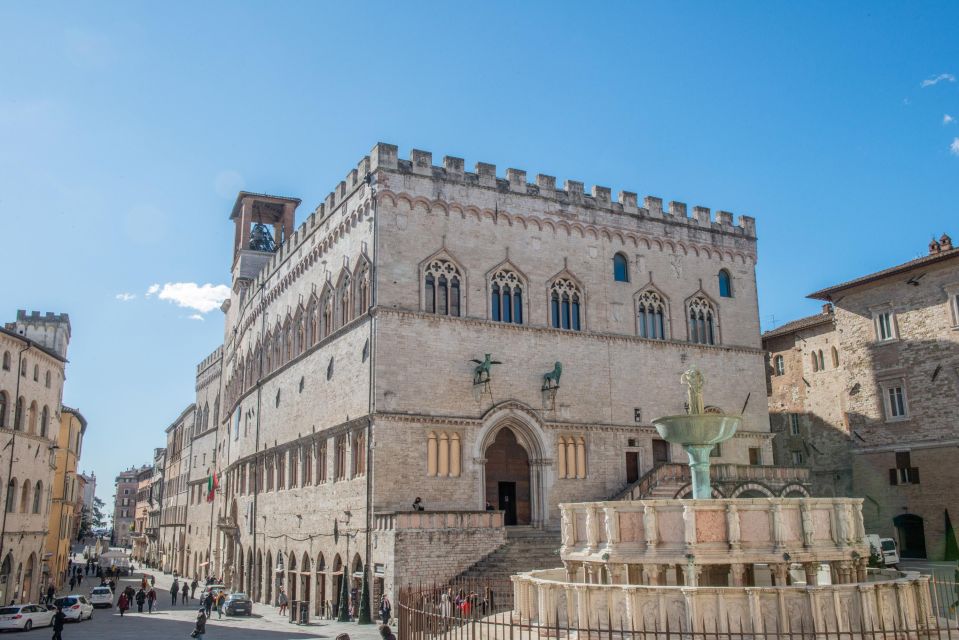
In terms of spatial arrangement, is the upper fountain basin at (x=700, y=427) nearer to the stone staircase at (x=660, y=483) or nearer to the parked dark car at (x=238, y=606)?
the stone staircase at (x=660, y=483)

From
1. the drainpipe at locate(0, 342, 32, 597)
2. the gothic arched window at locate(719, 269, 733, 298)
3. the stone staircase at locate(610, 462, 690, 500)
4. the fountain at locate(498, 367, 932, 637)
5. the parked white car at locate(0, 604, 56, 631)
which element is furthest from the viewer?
the gothic arched window at locate(719, 269, 733, 298)

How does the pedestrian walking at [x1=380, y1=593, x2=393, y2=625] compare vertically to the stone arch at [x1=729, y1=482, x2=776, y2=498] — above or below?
below

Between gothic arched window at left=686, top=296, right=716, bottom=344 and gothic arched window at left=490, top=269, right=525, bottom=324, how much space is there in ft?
24.1

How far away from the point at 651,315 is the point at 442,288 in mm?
8573

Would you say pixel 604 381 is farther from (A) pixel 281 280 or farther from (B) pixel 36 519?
(B) pixel 36 519

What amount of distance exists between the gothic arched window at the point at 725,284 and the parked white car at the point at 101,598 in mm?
30736

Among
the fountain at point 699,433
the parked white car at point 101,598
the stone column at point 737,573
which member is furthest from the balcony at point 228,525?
the stone column at point 737,573

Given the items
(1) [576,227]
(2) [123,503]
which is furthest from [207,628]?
(2) [123,503]

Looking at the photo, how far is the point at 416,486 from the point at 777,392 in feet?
69.8

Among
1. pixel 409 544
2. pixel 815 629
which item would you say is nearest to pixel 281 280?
pixel 409 544

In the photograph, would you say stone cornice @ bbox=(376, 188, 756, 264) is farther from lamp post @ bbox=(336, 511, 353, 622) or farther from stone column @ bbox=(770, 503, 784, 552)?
stone column @ bbox=(770, 503, 784, 552)

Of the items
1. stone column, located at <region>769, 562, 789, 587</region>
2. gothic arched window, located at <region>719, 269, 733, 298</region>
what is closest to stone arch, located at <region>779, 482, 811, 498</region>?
gothic arched window, located at <region>719, 269, 733, 298</region>

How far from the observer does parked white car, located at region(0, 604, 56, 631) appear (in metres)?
26.9

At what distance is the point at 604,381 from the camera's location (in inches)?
1198
